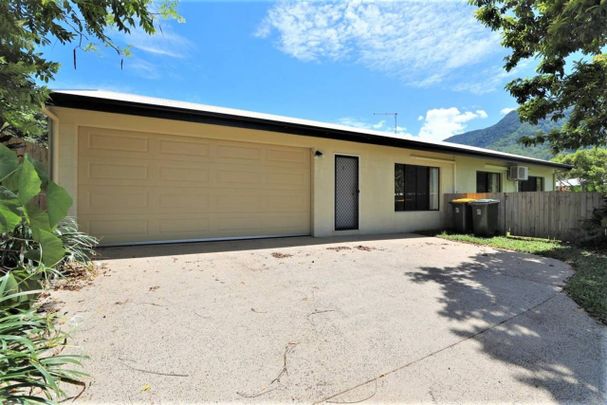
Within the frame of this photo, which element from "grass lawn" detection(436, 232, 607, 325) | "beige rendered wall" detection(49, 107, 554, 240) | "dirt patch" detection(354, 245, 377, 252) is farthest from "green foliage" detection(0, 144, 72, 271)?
"dirt patch" detection(354, 245, 377, 252)

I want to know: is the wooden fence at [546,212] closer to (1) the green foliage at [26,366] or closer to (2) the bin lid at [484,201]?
(2) the bin lid at [484,201]

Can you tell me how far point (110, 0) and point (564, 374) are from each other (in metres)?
4.97

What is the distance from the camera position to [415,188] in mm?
10422

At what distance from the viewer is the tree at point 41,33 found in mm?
2562

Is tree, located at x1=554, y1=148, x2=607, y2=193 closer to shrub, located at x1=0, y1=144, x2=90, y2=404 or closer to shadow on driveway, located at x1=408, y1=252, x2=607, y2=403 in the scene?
shadow on driveway, located at x1=408, y1=252, x2=607, y2=403

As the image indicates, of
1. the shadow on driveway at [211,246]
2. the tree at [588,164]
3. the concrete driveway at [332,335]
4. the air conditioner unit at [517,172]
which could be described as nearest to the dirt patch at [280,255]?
the shadow on driveway at [211,246]

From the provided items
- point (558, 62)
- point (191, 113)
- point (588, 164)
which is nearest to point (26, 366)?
point (191, 113)

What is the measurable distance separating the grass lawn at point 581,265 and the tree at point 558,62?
3048mm

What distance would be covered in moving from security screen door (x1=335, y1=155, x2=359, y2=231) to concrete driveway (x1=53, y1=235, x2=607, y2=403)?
3941 mm

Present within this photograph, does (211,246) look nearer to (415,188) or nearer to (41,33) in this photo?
(41,33)

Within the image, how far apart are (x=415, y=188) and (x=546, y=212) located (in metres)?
3.65

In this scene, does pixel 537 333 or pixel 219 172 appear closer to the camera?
pixel 537 333

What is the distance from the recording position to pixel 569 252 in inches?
247

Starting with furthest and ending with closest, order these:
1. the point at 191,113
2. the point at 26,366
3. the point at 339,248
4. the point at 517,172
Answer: the point at 517,172 < the point at 339,248 < the point at 191,113 < the point at 26,366
